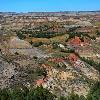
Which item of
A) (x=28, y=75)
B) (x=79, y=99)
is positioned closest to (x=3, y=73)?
(x=28, y=75)

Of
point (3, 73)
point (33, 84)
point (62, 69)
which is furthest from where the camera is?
point (62, 69)

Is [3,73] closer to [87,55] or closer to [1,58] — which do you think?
[1,58]

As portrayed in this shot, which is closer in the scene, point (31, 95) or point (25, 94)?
point (31, 95)

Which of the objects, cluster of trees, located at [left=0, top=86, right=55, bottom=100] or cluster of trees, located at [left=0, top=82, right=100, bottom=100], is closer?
cluster of trees, located at [left=0, top=86, right=55, bottom=100]

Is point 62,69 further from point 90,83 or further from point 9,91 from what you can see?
point 9,91

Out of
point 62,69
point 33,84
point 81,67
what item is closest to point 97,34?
point 81,67

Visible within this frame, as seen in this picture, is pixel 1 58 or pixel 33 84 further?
pixel 1 58

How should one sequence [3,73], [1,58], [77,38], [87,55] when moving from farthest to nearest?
[77,38]
[87,55]
[1,58]
[3,73]

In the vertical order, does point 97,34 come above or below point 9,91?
below

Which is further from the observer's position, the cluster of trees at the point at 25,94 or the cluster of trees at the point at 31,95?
the cluster of trees at the point at 31,95

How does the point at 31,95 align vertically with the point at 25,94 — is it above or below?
above
